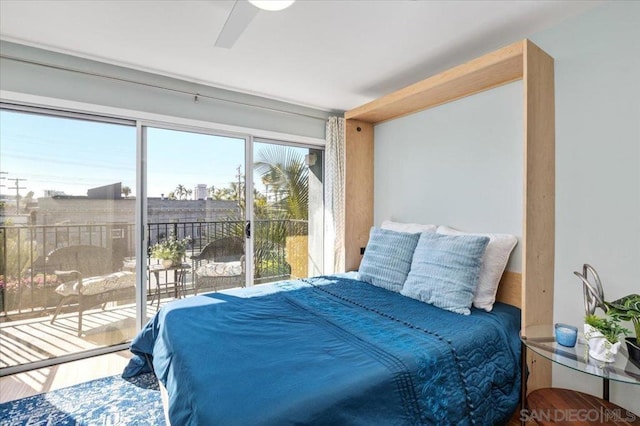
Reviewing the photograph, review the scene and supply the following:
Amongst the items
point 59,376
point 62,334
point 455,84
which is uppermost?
point 455,84

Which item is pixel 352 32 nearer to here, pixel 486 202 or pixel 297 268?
pixel 486 202

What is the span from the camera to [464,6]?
1.88 meters

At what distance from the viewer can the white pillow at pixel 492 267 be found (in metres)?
2.10

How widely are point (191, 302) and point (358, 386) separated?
4.61ft

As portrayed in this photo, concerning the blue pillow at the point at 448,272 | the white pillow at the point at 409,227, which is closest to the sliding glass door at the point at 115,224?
the white pillow at the point at 409,227

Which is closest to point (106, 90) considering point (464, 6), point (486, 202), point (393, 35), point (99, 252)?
point (99, 252)

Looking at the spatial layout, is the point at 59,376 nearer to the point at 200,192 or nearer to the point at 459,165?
the point at 200,192

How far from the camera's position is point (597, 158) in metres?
1.86

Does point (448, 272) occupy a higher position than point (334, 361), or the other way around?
point (448, 272)

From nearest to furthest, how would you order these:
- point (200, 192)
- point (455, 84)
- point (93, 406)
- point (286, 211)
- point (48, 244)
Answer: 1. point (93, 406)
2. point (455, 84)
3. point (48, 244)
4. point (200, 192)
5. point (286, 211)

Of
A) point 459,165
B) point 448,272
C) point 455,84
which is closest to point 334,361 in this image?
point 448,272

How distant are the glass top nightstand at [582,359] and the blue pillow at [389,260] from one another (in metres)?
0.91

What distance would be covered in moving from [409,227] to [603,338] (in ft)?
5.33

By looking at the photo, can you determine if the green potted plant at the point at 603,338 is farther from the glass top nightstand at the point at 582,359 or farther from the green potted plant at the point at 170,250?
the green potted plant at the point at 170,250
